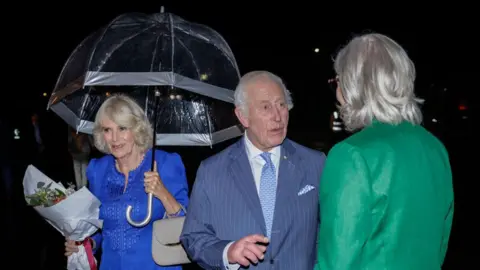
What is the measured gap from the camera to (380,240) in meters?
2.04

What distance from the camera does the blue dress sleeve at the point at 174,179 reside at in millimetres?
3797

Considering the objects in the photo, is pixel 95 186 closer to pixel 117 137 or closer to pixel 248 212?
pixel 117 137

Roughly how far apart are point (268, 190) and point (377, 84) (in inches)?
41.3

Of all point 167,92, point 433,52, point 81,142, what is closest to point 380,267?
point 167,92

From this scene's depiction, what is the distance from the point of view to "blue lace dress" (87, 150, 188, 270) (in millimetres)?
3627

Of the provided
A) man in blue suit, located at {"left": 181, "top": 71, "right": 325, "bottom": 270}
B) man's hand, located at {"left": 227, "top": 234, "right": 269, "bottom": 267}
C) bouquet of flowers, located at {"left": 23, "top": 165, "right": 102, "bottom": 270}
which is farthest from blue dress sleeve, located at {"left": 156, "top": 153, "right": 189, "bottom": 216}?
man's hand, located at {"left": 227, "top": 234, "right": 269, "bottom": 267}

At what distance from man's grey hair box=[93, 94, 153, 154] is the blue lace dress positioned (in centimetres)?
15

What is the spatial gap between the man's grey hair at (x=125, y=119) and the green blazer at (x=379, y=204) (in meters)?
1.99

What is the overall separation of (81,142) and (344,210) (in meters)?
8.05

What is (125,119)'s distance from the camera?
12.2ft

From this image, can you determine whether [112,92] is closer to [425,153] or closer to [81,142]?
[425,153]

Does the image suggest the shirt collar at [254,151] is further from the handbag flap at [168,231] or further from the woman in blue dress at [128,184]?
the woman in blue dress at [128,184]

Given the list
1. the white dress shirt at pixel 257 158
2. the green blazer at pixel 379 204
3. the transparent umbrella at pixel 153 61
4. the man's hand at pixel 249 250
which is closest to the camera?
the green blazer at pixel 379 204

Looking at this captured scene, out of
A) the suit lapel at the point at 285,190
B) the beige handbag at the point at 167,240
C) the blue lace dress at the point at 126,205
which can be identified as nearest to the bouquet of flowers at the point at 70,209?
the blue lace dress at the point at 126,205
